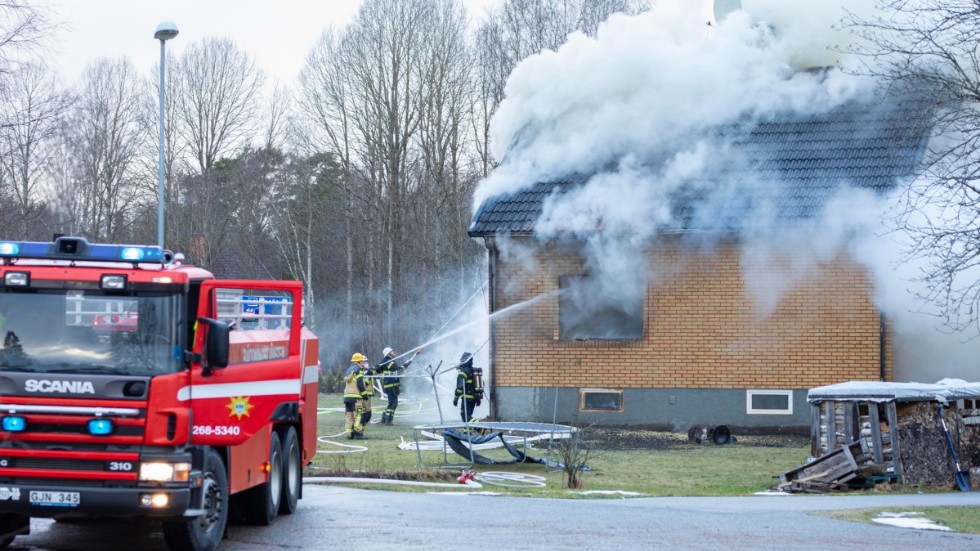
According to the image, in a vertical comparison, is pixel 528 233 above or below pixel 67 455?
above

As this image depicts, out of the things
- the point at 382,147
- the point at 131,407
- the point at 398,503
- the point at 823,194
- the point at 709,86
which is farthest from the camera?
the point at 382,147

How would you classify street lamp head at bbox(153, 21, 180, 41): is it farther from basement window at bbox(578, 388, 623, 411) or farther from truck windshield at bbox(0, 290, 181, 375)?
truck windshield at bbox(0, 290, 181, 375)

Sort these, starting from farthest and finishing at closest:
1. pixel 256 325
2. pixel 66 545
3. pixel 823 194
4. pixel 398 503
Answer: pixel 823 194 < pixel 398 503 < pixel 256 325 < pixel 66 545

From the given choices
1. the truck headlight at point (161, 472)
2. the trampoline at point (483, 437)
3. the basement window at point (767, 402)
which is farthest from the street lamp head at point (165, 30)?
the truck headlight at point (161, 472)

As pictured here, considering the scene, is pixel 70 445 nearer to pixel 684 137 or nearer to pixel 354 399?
pixel 354 399

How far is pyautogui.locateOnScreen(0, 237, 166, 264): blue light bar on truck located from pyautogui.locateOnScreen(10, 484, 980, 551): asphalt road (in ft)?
7.50

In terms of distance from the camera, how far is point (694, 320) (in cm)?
1962

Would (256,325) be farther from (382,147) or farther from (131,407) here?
(382,147)

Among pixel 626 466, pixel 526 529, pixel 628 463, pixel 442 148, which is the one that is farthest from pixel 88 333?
pixel 442 148

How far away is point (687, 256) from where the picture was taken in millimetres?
19625

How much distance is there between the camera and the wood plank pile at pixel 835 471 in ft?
46.9

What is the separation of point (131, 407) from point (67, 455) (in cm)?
53

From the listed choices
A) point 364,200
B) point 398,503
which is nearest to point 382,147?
point 364,200

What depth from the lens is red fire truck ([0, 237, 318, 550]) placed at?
7.61 meters
